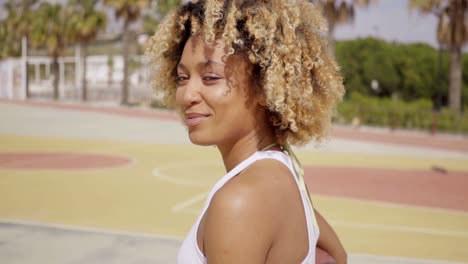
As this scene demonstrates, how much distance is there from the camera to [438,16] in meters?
29.0

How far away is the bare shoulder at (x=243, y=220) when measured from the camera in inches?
58.7

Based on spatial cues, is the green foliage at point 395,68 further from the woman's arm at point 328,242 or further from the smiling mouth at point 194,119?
the smiling mouth at point 194,119

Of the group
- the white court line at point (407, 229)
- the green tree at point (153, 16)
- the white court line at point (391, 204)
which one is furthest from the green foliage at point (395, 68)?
the white court line at point (407, 229)

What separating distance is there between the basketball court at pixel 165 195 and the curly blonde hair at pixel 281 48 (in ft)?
15.6

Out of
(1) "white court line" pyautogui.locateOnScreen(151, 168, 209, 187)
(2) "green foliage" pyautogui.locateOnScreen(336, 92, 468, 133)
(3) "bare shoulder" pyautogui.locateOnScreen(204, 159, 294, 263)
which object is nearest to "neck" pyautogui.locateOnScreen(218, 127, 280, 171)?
(3) "bare shoulder" pyautogui.locateOnScreen(204, 159, 294, 263)

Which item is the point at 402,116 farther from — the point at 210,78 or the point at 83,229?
the point at 210,78

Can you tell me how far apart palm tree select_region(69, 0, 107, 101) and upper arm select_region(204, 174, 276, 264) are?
150 ft

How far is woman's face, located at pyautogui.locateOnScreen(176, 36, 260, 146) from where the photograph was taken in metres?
1.79

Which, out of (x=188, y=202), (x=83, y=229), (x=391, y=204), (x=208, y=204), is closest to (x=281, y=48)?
(x=208, y=204)

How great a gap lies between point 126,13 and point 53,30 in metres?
11.2

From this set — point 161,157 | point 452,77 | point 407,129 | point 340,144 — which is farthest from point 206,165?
point 452,77

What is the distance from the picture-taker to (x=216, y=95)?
1.79m

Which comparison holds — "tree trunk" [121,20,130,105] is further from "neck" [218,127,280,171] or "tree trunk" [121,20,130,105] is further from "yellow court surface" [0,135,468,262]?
"neck" [218,127,280,171]

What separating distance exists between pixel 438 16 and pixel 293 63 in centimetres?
2929
